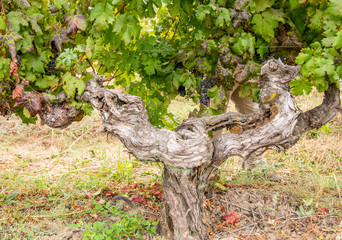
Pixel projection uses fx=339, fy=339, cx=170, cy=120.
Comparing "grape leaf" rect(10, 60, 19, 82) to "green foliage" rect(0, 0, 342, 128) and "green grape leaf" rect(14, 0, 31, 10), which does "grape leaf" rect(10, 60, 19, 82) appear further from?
"green grape leaf" rect(14, 0, 31, 10)

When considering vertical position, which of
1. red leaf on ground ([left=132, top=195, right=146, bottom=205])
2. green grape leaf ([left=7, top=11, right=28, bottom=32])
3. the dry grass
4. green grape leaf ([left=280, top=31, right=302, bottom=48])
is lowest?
the dry grass

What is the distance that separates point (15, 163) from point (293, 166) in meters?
3.77

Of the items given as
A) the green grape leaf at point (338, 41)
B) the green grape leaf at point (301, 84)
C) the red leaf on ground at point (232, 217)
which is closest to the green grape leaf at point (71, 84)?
the green grape leaf at point (301, 84)

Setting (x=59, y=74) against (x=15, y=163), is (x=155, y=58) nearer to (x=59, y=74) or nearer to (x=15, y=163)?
(x=59, y=74)

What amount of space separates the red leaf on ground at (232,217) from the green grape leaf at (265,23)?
1.54 m

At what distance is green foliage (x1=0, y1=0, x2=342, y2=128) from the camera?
2264 mm

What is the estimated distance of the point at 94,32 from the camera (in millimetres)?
2537

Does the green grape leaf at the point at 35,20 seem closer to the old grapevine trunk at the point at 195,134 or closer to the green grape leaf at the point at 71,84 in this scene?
the green grape leaf at the point at 71,84

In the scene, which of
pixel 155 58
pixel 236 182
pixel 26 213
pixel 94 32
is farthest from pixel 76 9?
pixel 236 182

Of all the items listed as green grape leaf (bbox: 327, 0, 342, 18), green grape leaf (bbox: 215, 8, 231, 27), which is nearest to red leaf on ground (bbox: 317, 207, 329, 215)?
green grape leaf (bbox: 327, 0, 342, 18)

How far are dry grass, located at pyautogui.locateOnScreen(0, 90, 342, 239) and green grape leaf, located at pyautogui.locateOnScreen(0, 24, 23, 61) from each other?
1378 mm

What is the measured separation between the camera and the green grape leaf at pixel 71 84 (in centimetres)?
253

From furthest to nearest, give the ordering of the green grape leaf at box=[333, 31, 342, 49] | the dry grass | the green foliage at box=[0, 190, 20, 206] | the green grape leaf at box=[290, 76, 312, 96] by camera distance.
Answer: the green foliage at box=[0, 190, 20, 206], the dry grass, the green grape leaf at box=[290, 76, 312, 96], the green grape leaf at box=[333, 31, 342, 49]

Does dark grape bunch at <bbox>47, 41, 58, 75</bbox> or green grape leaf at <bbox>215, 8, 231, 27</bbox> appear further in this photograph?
dark grape bunch at <bbox>47, 41, 58, 75</bbox>
